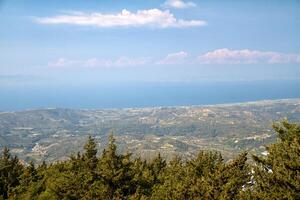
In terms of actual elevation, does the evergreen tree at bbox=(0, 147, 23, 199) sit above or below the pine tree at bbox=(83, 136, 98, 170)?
below

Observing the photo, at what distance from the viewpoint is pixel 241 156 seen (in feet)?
85.5

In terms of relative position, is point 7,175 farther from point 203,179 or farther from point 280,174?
point 280,174

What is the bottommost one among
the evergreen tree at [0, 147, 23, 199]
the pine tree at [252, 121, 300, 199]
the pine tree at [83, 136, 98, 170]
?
the evergreen tree at [0, 147, 23, 199]

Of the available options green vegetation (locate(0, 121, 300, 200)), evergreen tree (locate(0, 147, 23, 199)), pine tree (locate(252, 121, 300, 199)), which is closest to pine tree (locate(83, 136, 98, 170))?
green vegetation (locate(0, 121, 300, 200))

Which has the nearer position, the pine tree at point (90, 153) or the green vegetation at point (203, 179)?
the green vegetation at point (203, 179)

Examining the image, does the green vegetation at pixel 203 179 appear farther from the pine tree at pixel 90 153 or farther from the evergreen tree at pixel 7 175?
the evergreen tree at pixel 7 175

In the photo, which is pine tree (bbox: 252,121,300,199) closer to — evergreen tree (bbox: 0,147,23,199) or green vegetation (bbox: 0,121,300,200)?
green vegetation (bbox: 0,121,300,200)

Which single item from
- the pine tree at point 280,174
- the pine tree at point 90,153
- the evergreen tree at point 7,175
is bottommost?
the evergreen tree at point 7,175

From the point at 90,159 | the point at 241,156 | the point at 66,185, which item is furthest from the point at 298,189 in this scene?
the point at 90,159

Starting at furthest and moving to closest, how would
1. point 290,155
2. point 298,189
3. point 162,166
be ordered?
point 162,166
point 290,155
point 298,189

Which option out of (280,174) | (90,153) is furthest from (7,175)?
(280,174)

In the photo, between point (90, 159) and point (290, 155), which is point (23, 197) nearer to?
point (90, 159)

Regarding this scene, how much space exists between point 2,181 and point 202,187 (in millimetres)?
26040

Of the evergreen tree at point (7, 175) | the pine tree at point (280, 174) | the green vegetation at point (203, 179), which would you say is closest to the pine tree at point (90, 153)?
the green vegetation at point (203, 179)
